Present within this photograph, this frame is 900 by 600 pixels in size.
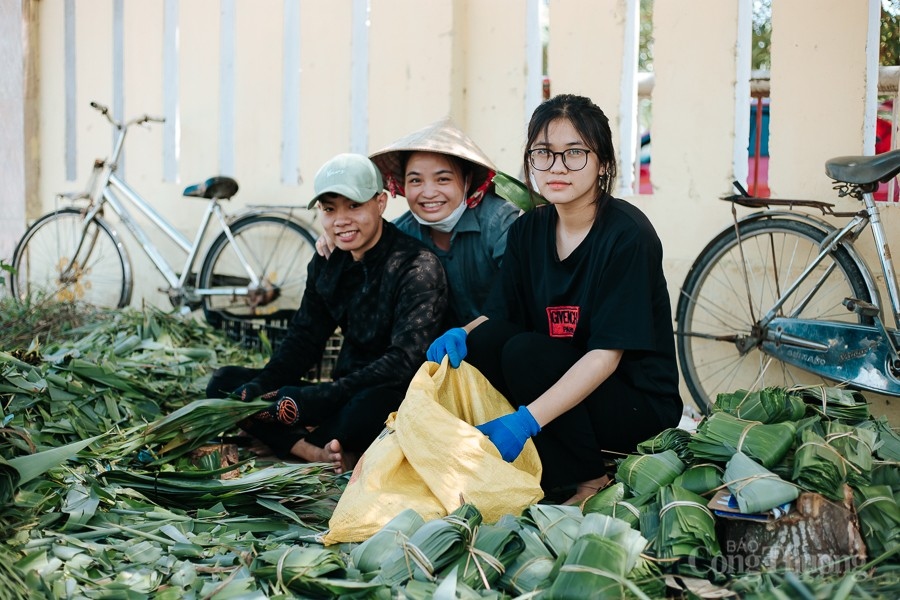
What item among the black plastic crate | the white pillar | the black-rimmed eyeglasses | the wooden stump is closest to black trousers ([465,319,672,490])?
the black-rimmed eyeglasses

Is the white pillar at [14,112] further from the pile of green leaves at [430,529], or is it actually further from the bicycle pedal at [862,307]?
the bicycle pedal at [862,307]

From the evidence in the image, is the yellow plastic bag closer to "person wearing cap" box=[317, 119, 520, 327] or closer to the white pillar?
"person wearing cap" box=[317, 119, 520, 327]

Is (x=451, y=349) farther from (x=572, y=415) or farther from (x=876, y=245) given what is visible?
(x=876, y=245)

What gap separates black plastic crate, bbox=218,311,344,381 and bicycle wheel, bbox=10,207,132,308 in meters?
1.20

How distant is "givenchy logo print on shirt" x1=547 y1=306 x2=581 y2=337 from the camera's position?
270 cm

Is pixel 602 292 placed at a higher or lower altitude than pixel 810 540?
higher

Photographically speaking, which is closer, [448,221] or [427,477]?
[427,477]

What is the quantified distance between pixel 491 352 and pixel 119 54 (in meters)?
4.53

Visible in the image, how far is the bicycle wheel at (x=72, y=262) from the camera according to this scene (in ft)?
19.3

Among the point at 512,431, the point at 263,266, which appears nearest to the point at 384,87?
the point at 263,266

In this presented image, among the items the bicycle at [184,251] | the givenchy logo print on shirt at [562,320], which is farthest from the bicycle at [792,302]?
the bicycle at [184,251]

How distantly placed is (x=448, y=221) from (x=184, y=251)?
3066 millimetres

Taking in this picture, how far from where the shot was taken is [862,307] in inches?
133

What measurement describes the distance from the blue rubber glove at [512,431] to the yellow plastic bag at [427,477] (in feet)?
0.16
